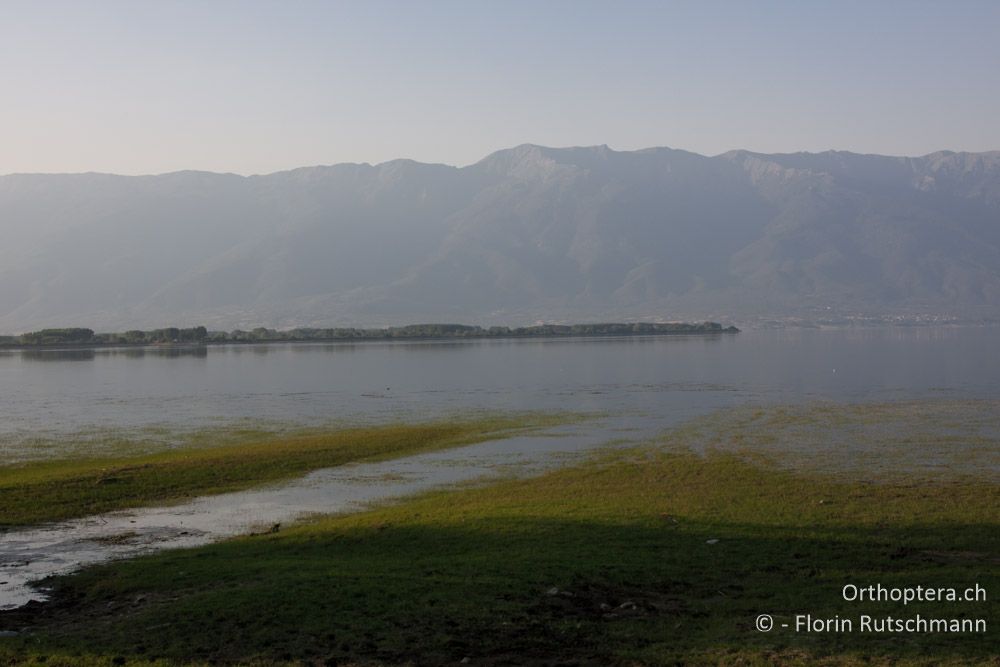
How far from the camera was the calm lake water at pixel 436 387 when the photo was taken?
66.3 meters

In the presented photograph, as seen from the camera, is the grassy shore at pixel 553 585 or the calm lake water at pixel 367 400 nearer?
the grassy shore at pixel 553 585

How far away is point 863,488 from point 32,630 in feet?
84.4

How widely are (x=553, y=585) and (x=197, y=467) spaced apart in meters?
25.1

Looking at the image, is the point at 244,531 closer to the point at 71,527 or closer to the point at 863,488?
the point at 71,527

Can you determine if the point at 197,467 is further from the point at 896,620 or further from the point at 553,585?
the point at 896,620

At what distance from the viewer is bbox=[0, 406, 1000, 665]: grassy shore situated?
49.9ft

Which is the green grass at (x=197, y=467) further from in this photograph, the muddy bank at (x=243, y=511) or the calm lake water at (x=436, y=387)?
the calm lake water at (x=436, y=387)

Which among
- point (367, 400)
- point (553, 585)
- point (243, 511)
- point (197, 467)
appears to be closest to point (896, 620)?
point (553, 585)

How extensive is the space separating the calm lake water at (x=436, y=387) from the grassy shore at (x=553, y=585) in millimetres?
28262

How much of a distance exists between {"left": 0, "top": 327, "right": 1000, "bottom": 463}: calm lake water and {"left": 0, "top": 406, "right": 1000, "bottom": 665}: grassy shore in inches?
1113

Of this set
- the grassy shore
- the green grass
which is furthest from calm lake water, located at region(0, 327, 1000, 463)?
the grassy shore

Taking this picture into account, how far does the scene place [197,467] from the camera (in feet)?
130

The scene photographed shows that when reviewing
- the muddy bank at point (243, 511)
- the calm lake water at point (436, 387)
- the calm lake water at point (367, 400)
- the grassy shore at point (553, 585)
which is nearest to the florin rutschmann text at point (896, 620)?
the grassy shore at point (553, 585)

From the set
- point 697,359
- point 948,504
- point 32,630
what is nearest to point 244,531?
point 32,630
